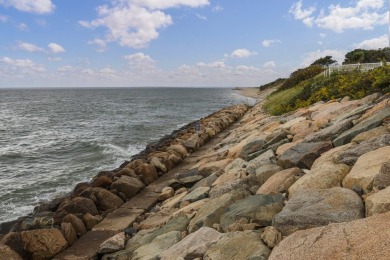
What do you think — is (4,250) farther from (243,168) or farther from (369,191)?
(369,191)

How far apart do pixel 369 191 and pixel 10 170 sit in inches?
654

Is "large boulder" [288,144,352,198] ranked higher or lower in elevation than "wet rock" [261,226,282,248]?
higher

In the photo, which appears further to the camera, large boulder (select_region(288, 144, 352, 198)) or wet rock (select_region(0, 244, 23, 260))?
wet rock (select_region(0, 244, 23, 260))

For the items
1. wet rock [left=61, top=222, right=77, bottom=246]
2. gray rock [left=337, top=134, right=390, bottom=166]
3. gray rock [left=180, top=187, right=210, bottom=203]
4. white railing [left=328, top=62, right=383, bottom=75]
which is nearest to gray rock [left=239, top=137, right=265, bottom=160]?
gray rock [left=180, top=187, right=210, bottom=203]

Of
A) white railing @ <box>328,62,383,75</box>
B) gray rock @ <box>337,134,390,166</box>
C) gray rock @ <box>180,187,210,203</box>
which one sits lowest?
gray rock @ <box>180,187,210,203</box>

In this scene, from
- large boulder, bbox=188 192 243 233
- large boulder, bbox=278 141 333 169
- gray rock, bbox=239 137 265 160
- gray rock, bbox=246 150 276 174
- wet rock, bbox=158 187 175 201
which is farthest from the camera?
gray rock, bbox=239 137 265 160

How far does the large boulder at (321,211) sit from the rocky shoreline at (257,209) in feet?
A: 0.04

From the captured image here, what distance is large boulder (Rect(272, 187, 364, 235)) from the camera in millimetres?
4117

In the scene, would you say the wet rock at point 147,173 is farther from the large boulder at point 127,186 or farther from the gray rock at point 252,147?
the gray rock at point 252,147

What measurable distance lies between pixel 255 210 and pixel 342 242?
1901 mm

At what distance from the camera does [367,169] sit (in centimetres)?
488

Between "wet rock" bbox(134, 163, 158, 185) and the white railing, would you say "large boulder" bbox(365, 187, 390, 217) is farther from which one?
the white railing

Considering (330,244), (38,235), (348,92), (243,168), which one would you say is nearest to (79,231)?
(38,235)

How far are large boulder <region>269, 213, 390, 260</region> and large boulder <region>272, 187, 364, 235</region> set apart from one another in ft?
1.10
